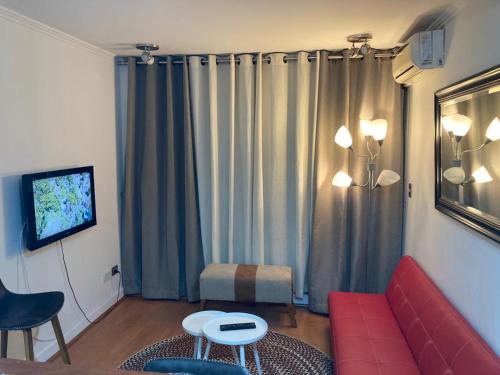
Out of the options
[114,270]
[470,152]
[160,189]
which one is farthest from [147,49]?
[470,152]

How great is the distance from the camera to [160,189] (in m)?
3.85

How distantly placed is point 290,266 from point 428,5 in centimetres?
250

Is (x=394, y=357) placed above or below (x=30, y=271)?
below

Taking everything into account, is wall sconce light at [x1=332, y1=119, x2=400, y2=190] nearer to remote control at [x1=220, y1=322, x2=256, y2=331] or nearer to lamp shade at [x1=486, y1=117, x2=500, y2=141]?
lamp shade at [x1=486, y1=117, x2=500, y2=141]

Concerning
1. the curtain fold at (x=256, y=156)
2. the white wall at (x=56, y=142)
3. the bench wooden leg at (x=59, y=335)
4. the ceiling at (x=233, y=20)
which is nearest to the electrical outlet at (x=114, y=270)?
the white wall at (x=56, y=142)

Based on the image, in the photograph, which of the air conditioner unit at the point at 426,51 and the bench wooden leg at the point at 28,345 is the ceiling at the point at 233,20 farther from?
the bench wooden leg at the point at 28,345

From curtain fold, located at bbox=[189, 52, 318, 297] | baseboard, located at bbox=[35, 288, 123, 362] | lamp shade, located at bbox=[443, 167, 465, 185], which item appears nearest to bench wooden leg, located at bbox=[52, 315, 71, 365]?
baseboard, located at bbox=[35, 288, 123, 362]

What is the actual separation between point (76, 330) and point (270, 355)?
1.62 m

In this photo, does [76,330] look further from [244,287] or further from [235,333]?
[235,333]

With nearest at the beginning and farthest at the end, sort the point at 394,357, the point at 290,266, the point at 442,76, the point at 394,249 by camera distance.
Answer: the point at 394,357 → the point at 442,76 → the point at 394,249 → the point at 290,266

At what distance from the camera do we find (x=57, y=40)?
2928mm

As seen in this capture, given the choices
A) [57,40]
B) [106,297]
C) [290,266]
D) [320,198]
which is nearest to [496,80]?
[320,198]

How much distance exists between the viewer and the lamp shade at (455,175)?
2.20 m

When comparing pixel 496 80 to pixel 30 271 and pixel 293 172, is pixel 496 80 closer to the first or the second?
pixel 293 172
